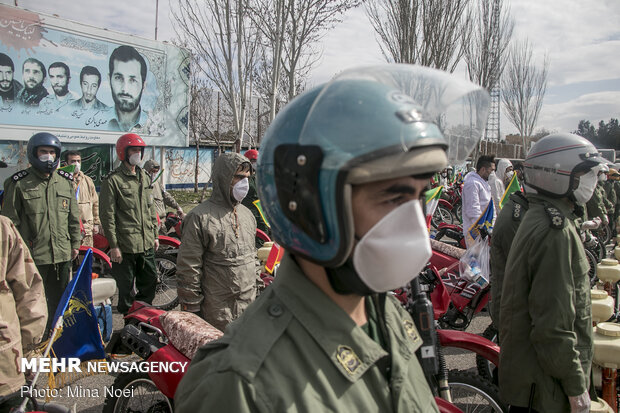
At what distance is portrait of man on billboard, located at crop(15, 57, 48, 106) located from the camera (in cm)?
1259

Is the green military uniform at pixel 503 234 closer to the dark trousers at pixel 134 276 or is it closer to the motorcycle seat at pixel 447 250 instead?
the motorcycle seat at pixel 447 250

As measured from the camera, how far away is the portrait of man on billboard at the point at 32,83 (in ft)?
41.3

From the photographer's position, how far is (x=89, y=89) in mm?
14219

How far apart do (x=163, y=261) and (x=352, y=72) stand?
5518 millimetres

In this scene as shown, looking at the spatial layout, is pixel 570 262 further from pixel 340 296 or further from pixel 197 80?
pixel 197 80

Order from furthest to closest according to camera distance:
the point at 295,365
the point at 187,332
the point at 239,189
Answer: the point at 239,189
the point at 187,332
the point at 295,365

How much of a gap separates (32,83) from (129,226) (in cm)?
1071

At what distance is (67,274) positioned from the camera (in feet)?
15.1

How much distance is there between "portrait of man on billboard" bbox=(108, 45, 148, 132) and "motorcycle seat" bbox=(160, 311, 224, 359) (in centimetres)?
1403

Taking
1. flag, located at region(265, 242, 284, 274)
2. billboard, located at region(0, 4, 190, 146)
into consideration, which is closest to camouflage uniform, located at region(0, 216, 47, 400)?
flag, located at region(265, 242, 284, 274)

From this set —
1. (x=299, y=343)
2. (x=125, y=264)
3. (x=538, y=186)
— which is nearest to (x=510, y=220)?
(x=538, y=186)

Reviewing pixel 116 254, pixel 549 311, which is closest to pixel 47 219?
pixel 116 254

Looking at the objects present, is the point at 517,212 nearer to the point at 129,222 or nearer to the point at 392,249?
the point at 392,249

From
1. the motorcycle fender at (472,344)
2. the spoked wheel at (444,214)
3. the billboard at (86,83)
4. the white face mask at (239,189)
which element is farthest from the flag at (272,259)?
the billboard at (86,83)
